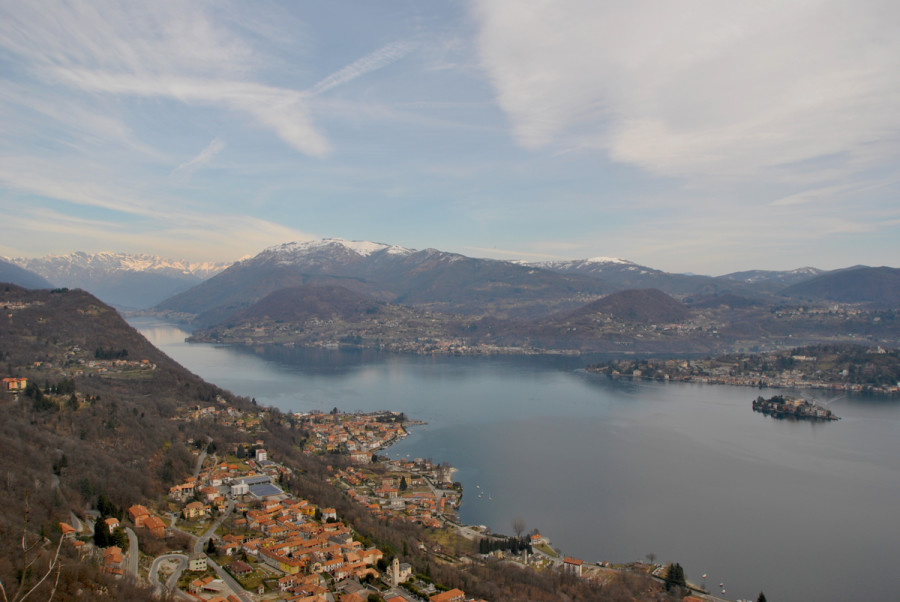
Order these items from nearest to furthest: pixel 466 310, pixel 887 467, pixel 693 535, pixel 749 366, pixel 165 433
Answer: pixel 693 535 → pixel 165 433 → pixel 887 467 → pixel 749 366 → pixel 466 310

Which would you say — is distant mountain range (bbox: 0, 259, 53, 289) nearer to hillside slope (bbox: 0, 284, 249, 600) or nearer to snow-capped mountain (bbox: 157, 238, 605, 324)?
snow-capped mountain (bbox: 157, 238, 605, 324)

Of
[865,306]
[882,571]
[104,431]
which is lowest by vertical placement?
[882,571]

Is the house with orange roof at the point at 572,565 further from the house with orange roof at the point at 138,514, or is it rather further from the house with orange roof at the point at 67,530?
the house with orange roof at the point at 67,530

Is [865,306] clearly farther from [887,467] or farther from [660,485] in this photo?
[660,485]

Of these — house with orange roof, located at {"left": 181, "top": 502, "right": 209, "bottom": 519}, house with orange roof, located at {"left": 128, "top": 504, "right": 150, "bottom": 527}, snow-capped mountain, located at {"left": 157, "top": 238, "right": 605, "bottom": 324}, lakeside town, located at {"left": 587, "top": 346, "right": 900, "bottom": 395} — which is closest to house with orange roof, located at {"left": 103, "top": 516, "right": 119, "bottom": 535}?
house with orange roof, located at {"left": 128, "top": 504, "right": 150, "bottom": 527}

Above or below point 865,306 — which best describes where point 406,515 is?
below

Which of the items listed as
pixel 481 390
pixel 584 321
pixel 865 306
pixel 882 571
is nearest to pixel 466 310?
pixel 584 321

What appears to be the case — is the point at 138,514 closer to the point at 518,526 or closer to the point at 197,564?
the point at 197,564

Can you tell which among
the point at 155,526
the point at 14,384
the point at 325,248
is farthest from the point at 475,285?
the point at 155,526
